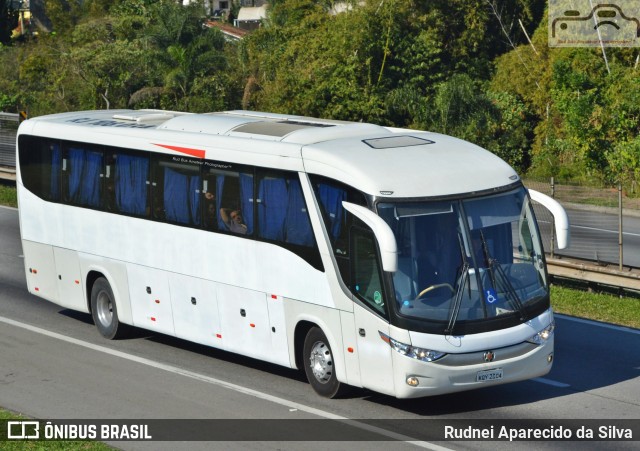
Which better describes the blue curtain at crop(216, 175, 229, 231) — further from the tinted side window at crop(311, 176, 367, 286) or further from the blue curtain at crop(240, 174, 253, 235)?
the tinted side window at crop(311, 176, 367, 286)

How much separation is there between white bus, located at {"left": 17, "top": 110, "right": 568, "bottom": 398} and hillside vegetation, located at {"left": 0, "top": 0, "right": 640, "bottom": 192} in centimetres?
2266

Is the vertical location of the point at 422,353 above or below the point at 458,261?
below

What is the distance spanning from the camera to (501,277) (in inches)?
504

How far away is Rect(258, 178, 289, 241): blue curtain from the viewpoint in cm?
1409

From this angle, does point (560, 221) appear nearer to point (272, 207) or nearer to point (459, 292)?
point (459, 292)

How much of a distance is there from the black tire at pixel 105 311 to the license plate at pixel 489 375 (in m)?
6.81

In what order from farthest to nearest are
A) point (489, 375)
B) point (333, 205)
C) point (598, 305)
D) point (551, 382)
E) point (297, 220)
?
1. point (598, 305)
2. point (551, 382)
3. point (297, 220)
4. point (333, 205)
5. point (489, 375)

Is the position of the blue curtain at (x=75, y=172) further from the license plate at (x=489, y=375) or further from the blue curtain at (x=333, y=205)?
the license plate at (x=489, y=375)

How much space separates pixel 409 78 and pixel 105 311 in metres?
28.8

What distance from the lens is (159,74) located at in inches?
1788

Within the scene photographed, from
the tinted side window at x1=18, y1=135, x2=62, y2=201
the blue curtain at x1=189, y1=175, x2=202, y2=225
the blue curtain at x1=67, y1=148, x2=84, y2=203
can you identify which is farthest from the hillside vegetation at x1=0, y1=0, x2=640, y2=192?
the blue curtain at x1=189, y1=175, x2=202, y2=225

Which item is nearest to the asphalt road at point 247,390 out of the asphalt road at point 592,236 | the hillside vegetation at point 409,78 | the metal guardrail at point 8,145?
the asphalt road at point 592,236

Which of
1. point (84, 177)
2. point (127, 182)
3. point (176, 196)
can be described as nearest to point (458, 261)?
point (176, 196)

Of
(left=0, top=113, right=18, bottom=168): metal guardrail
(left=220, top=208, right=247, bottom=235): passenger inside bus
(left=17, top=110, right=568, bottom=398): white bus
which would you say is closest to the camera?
(left=17, top=110, right=568, bottom=398): white bus
